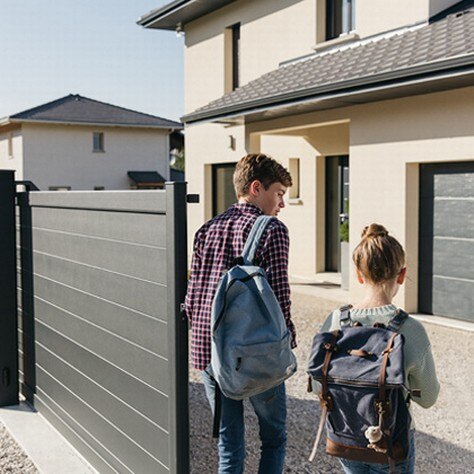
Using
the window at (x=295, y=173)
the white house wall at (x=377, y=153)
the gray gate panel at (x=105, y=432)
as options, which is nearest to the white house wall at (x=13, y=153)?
the window at (x=295, y=173)

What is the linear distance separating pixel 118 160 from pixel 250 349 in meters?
33.7

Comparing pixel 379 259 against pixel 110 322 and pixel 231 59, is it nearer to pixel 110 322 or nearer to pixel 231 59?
pixel 110 322

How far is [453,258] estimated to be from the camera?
10.1 m

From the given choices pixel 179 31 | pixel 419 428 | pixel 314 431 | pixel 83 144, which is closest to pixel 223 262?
pixel 314 431

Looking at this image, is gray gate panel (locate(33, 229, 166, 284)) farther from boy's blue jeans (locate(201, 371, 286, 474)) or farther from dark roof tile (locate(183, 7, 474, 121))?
dark roof tile (locate(183, 7, 474, 121))

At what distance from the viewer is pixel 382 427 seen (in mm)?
2879

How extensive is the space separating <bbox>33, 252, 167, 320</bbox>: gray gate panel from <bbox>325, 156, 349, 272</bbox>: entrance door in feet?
30.6

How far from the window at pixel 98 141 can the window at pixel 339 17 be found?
913 inches

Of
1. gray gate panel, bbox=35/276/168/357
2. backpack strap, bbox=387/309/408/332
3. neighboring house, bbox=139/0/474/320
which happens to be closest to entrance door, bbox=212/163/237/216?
neighboring house, bbox=139/0/474/320

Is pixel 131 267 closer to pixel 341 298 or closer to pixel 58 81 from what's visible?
pixel 341 298

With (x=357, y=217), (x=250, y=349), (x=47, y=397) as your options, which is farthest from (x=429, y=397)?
(x=357, y=217)

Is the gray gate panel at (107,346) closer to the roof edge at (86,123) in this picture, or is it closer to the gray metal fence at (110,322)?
the gray metal fence at (110,322)

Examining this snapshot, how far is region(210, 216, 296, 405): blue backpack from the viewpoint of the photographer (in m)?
3.24

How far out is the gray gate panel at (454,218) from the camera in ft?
32.2
